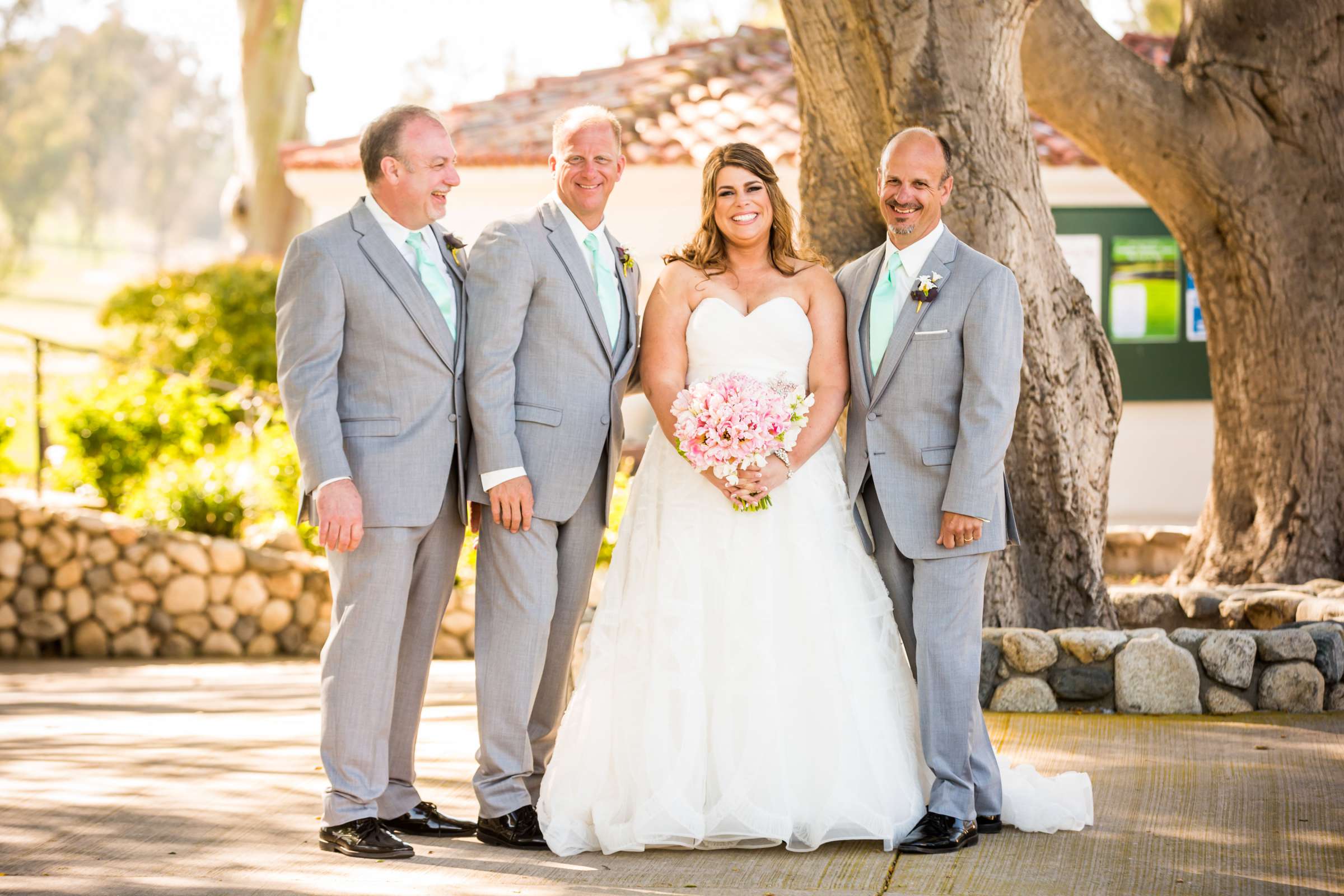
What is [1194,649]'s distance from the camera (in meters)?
6.19

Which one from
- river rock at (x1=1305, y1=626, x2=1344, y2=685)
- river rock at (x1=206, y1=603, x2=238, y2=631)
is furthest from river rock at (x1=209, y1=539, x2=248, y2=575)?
river rock at (x1=1305, y1=626, x2=1344, y2=685)

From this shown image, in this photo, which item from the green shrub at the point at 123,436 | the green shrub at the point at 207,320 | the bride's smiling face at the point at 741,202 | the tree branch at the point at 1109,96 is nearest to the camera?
the bride's smiling face at the point at 741,202

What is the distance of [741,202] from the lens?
15.2ft

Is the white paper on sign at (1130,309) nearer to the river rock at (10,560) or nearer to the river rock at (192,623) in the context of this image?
the river rock at (192,623)

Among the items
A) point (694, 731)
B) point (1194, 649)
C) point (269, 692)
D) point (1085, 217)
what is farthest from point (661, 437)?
point (1085, 217)

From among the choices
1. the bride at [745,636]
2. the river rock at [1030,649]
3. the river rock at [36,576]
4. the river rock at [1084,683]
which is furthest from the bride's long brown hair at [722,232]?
the river rock at [36,576]

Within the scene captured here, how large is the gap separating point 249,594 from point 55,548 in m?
1.28

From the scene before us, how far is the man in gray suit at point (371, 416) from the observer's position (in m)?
4.32

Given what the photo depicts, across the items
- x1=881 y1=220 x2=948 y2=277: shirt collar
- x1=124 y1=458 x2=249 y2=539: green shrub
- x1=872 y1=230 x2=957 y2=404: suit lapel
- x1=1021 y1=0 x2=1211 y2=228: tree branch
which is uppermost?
x1=1021 y1=0 x2=1211 y2=228: tree branch

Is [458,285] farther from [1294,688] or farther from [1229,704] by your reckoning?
[1294,688]

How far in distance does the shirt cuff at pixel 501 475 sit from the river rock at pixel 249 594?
17.2 ft

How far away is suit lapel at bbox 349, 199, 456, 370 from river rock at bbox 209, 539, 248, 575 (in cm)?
Result: 519

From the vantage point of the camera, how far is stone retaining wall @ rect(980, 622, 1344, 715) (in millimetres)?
6113

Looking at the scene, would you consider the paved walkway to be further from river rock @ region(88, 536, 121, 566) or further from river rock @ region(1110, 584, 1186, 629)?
river rock @ region(88, 536, 121, 566)
